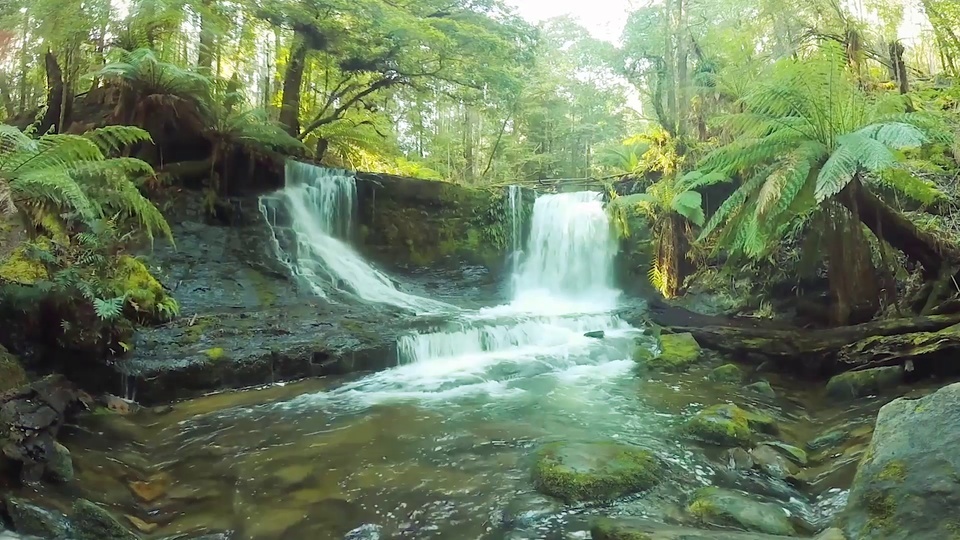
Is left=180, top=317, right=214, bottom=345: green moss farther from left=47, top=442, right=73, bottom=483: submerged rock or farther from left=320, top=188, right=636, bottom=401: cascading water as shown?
left=47, top=442, right=73, bottom=483: submerged rock

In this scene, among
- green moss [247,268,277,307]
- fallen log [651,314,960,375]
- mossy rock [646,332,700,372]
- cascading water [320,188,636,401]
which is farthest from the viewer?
green moss [247,268,277,307]

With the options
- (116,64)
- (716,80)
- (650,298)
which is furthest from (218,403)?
(716,80)

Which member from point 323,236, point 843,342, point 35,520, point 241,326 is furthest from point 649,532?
point 323,236

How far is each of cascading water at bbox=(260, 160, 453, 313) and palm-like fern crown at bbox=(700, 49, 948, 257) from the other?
543cm

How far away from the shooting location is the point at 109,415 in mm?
4750

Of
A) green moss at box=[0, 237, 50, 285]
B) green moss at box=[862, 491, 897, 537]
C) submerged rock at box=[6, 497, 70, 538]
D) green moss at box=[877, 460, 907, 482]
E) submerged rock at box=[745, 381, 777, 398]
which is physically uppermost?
green moss at box=[0, 237, 50, 285]

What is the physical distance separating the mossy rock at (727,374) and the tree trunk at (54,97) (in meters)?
10.1

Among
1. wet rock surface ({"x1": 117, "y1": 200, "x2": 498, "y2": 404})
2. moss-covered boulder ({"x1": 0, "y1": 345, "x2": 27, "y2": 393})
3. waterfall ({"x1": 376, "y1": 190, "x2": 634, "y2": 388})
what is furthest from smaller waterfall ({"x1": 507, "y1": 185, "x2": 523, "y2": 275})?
moss-covered boulder ({"x1": 0, "y1": 345, "x2": 27, "y2": 393})

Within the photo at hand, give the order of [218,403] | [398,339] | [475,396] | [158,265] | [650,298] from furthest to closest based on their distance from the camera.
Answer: [650,298]
[158,265]
[398,339]
[475,396]
[218,403]

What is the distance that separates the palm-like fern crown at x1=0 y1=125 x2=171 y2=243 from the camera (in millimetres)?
4348

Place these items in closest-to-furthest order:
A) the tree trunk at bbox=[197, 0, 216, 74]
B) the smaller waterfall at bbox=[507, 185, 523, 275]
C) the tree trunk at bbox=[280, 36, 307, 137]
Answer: the tree trunk at bbox=[197, 0, 216, 74] → the tree trunk at bbox=[280, 36, 307, 137] → the smaller waterfall at bbox=[507, 185, 523, 275]

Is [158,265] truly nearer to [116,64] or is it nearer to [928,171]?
[116,64]

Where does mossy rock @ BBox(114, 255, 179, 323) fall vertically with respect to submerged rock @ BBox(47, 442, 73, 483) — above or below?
above

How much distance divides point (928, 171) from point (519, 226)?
830cm
